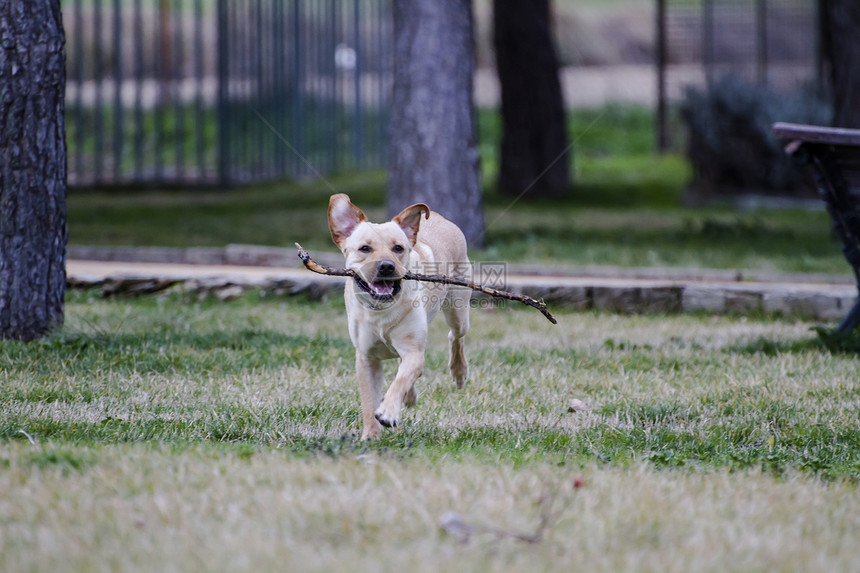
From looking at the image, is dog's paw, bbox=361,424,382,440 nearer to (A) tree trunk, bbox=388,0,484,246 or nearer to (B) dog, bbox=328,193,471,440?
(B) dog, bbox=328,193,471,440

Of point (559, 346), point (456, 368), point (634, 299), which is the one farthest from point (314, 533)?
point (634, 299)

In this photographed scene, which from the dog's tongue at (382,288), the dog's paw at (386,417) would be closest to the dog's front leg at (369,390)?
the dog's paw at (386,417)

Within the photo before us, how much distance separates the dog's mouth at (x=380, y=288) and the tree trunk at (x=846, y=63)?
764 cm

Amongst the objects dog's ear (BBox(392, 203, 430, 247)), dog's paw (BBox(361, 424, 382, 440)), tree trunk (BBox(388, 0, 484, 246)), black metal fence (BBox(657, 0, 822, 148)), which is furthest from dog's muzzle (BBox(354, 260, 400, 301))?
black metal fence (BBox(657, 0, 822, 148))

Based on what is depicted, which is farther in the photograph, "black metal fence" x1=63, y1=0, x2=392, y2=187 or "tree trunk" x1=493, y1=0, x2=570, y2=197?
"black metal fence" x1=63, y1=0, x2=392, y2=187

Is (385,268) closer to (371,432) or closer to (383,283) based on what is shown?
(383,283)

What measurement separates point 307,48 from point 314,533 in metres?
16.3

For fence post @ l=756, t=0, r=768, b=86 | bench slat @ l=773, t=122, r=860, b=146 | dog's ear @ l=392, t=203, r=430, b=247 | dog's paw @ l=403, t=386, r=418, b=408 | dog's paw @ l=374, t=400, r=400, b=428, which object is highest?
fence post @ l=756, t=0, r=768, b=86

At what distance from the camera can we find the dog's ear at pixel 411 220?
4.35 metres

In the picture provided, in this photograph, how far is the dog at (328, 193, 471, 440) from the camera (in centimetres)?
398

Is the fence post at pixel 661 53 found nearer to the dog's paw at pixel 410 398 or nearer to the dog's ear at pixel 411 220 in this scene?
the dog's ear at pixel 411 220

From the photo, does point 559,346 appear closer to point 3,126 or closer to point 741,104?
point 3,126

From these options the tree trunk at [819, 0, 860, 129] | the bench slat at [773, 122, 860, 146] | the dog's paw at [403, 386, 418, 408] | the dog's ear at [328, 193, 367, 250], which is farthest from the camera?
the tree trunk at [819, 0, 860, 129]

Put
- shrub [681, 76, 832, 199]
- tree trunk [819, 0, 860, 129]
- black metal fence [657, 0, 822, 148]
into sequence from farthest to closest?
1. black metal fence [657, 0, 822, 148]
2. shrub [681, 76, 832, 199]
3. tree trunk [819, 0, 860, 129]
